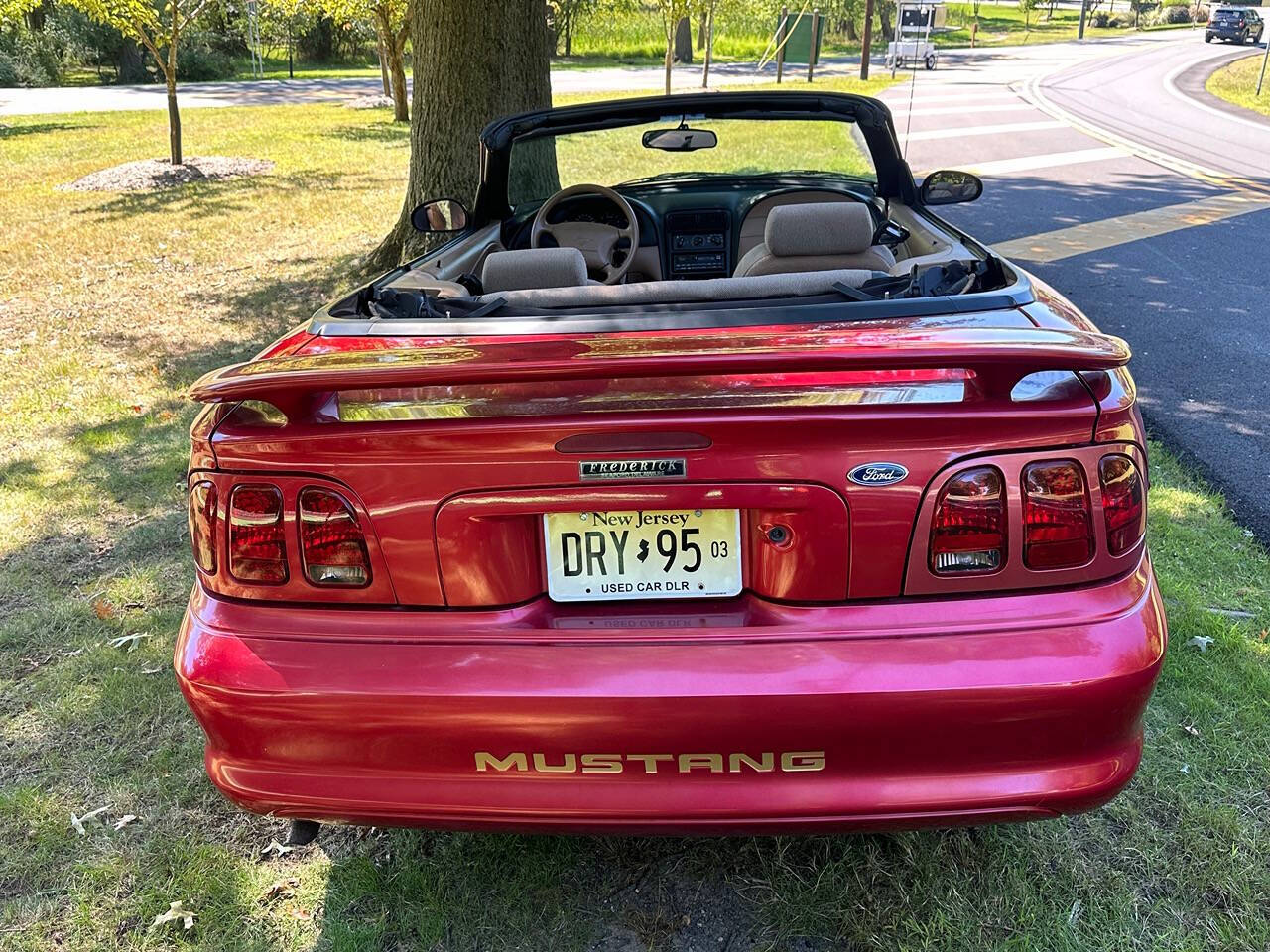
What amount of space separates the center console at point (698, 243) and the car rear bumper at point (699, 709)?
7.96 feet

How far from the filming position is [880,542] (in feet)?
5.82

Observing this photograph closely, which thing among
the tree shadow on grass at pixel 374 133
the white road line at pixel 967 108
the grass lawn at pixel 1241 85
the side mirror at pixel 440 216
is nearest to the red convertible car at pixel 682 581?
the side mirror at pixel 440 216

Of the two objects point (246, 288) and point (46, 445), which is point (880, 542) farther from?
point (246, 288)

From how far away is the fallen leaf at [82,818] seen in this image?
258 cm

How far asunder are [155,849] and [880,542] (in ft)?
6.46

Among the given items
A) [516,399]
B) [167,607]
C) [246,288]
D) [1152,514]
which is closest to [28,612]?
[167,607]

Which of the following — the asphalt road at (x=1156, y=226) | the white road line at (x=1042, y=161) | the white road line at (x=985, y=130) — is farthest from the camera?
the white road line at (x=985, y=130)

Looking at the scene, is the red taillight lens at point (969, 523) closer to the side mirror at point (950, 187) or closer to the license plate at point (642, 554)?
the license plate at point (642, 554)

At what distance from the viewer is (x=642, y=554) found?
6.03 ft

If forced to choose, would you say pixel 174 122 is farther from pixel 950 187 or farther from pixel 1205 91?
pixel 1205 91

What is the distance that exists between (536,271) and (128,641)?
1.91 meters

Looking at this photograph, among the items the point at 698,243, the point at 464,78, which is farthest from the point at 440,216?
the point at 464,78

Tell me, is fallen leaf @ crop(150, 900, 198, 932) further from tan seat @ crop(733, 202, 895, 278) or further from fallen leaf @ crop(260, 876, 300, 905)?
tan seat @ crop(733, 202, 895, 278)

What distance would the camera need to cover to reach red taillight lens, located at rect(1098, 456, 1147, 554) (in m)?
1.82
